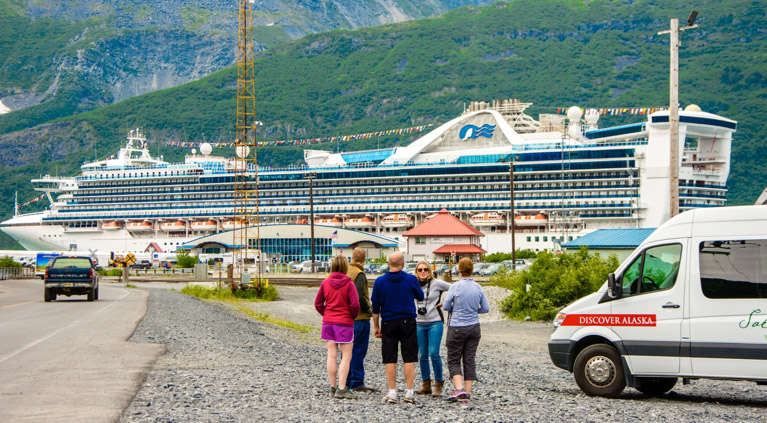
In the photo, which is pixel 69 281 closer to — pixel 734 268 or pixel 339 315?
pixel 339 315

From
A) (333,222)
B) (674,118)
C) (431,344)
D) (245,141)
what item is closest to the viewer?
(431,344)

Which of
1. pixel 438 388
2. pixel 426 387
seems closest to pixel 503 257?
pixel 426 387

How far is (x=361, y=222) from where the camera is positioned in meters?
118

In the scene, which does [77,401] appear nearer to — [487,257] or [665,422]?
[665,422]

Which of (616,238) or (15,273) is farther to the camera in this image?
(15,273)

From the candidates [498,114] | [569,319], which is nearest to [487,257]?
[498,114]

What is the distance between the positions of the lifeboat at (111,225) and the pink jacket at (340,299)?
400ft

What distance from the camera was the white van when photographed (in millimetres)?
12508

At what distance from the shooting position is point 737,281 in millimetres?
12602

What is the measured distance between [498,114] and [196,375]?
362ft

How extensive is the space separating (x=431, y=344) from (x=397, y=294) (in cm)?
97

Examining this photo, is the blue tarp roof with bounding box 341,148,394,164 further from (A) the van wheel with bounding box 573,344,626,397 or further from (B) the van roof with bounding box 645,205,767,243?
(B) the van roof with bounding box 645,205,767,243

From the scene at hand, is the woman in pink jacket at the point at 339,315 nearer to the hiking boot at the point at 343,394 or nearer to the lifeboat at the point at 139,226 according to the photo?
the hiking boot at the point at 343,394

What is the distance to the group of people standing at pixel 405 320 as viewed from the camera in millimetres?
12797
